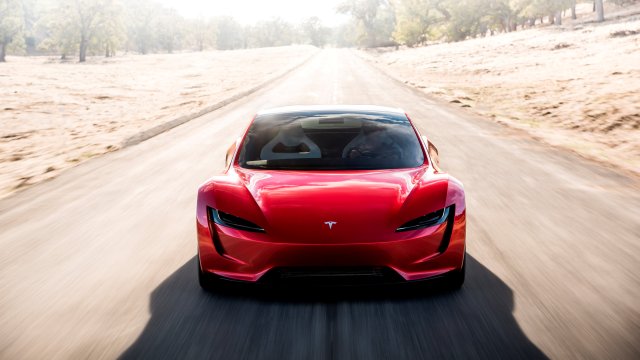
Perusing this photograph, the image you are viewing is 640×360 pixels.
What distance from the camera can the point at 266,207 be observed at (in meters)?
4.01

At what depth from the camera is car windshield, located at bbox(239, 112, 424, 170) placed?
483cm

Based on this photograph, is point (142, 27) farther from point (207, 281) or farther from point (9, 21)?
point (207, 281)

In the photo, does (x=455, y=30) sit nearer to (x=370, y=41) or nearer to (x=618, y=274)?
(x=370, y=41)

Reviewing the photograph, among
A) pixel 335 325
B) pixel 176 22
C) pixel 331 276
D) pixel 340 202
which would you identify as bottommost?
pixel 335 325

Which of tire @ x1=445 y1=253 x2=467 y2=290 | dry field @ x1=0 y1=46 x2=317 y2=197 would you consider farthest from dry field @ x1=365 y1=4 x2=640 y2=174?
dry field @ x1=0 y1=46 x2=317 y2=197

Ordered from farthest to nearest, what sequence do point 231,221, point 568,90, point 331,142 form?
point 568,90, point 331,142, point 231,221

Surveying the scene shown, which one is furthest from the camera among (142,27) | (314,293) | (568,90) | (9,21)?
(142,27)

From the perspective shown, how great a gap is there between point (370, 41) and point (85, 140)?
128722mm

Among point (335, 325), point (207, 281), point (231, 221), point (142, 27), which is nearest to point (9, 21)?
point (142, 27)

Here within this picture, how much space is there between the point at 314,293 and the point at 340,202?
61 centimetres

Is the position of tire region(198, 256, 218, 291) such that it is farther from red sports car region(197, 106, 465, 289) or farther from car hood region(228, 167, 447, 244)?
car hood region(228, 167, 447, 244)

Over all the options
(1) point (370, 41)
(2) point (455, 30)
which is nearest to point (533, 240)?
(2) point (455, 30)

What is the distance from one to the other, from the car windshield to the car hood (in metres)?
0.25

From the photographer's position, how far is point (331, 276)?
381cm
